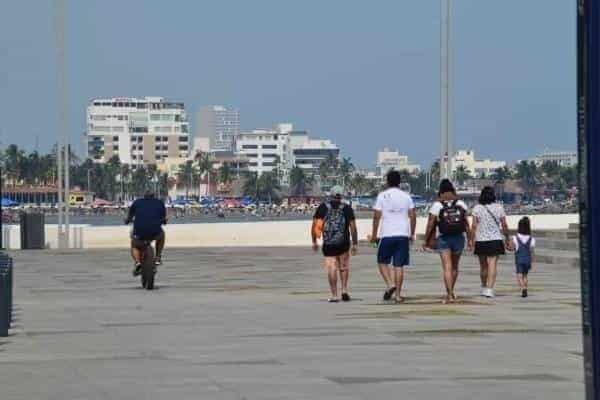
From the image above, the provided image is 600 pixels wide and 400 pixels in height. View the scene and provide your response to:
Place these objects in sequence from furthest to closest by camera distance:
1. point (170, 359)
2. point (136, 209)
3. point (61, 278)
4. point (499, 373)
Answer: point (61, 278) < point (136, 209) < point (170, 359) < point (499, 373)

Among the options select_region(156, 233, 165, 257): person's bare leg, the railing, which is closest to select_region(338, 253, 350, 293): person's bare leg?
select_region(156, 233, 165, 257): person's bare leg

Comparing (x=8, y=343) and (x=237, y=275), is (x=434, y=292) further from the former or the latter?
(x=8, y=343)

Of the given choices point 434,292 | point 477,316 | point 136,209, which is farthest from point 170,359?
point 136,209

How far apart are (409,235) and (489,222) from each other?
1.94 m

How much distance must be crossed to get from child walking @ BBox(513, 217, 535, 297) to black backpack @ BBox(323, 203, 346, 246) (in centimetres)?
273

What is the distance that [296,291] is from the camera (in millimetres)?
24203

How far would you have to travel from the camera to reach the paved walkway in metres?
10.7

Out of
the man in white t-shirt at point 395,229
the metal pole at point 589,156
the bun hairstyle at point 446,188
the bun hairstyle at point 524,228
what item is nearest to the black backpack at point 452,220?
the bun hairstyle at point 446,188

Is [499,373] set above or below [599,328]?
below

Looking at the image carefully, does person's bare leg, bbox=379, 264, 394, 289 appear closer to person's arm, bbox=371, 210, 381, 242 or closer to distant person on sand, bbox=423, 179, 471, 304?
person's arm, bbox=371, 210, 381, 242

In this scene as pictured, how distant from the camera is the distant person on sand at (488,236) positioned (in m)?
21.3

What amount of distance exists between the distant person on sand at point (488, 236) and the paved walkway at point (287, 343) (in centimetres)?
37

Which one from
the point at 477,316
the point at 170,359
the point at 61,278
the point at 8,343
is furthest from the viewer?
the point at 61,278

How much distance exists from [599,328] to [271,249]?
41.3 metres
